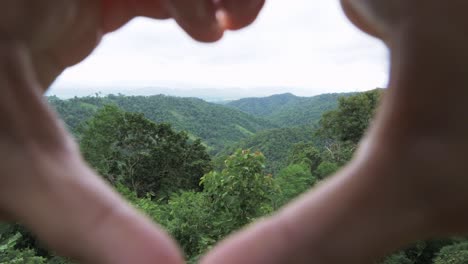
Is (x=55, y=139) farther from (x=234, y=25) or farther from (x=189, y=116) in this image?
(x=189, y=116)

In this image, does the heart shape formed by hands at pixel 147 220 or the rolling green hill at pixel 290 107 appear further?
the rolling green hill at pixel 290 107

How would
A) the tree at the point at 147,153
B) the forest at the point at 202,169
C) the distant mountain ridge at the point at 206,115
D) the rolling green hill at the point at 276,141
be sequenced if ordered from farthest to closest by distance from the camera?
the distant mountain ridge at the point at 206,115 → the rolling green hill at the point at 276,141 → the tree at the point at 147,153 → the forest at the point at 202,169

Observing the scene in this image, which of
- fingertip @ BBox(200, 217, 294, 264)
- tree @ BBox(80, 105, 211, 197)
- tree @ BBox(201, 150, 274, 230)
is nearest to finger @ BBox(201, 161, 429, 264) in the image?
fingertip @ BBox(200, 217, 294, 264)

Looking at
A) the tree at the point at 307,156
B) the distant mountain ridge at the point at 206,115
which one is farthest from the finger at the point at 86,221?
the distant mountain ridge at the point at 206,115

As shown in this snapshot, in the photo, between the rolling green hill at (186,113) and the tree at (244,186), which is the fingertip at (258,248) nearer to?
the tree at (244,186)

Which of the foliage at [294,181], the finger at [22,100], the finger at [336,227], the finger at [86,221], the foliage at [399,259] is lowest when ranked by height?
the foliage at [399,259]

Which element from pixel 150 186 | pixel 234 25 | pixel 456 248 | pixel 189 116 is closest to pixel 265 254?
pixel 234 25
